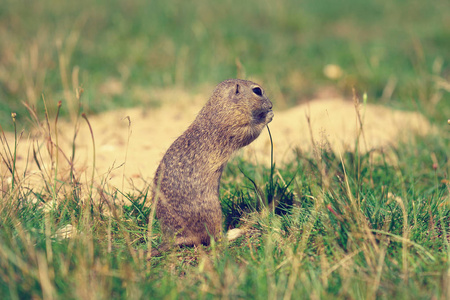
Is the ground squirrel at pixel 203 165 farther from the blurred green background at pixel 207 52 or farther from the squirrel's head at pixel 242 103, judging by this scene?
the blurred green background at pixel 207 52

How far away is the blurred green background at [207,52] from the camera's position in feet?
17.6

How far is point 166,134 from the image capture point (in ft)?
15.4

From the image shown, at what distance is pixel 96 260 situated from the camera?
89.1 inches

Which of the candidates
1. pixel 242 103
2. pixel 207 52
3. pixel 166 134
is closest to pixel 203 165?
pixel 242 103

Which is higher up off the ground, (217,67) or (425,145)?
(217,67)

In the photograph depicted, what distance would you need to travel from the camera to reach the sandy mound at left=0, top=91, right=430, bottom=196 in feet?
12.2

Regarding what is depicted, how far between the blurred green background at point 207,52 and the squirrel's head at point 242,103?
171cm

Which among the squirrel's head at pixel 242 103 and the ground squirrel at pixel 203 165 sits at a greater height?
the squirrel's head at pixel 242 103

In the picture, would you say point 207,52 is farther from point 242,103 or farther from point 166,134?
point 242,103

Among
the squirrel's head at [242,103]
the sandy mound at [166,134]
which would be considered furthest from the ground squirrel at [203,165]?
the sandy mound at [166,134]

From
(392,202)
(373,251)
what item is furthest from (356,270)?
(392,202)

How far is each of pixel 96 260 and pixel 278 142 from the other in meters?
2.53

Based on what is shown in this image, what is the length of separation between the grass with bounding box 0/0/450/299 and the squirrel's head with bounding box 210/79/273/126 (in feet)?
1.16

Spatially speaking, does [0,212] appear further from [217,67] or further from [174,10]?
[174,10]
